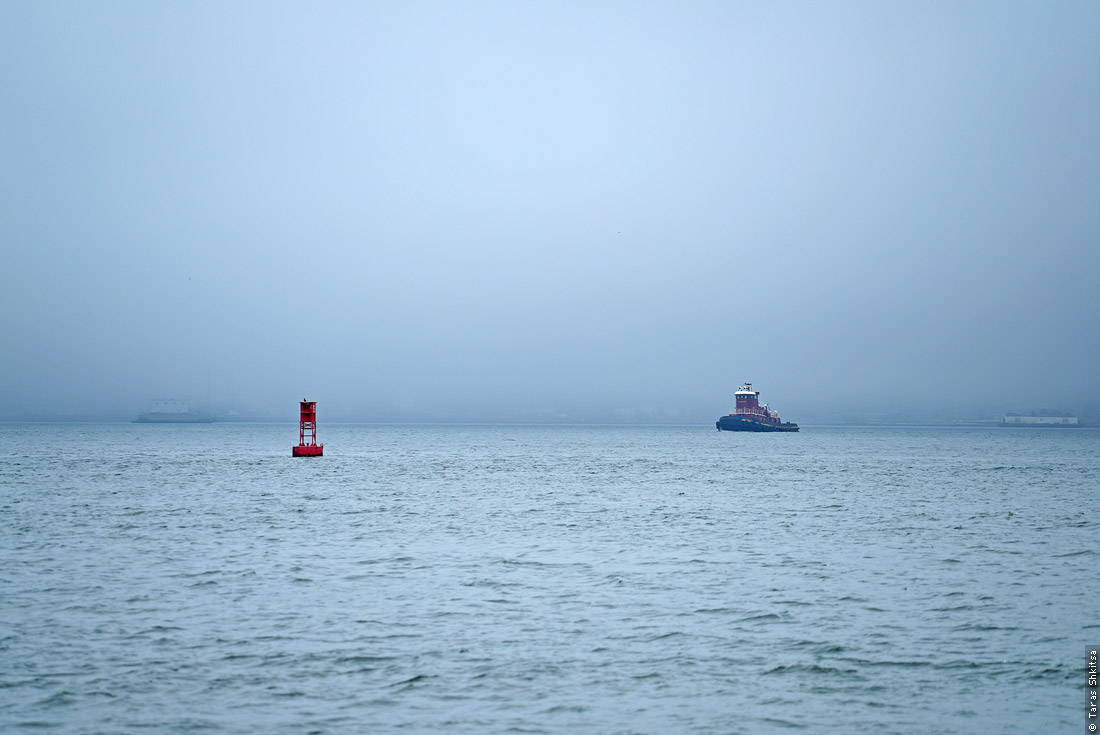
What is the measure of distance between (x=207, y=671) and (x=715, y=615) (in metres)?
10.8

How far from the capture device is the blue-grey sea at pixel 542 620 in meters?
14.1

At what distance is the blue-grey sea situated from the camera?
14141mm

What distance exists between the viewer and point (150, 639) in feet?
59.8

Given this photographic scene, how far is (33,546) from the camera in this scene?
31141mm

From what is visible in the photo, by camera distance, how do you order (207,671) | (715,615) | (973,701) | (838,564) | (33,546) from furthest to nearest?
1. (33,546)
2. (838,564)
3. (715,615)
4. (207,671)
5. (973,701)

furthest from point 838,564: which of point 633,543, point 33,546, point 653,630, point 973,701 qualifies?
point 33,546

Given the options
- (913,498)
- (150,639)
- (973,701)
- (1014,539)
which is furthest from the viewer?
(913,498)

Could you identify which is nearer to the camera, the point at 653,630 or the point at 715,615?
the point at 653,630

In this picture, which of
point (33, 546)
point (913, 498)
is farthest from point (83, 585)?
point (913, 498)

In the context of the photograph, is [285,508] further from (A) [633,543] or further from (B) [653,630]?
(B) [653,630]

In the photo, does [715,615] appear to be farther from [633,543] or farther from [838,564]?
[633,543]

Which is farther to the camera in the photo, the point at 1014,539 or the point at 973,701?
the point at 1014,539

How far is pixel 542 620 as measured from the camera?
20.1 metres

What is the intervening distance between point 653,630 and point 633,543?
13.8 metres
